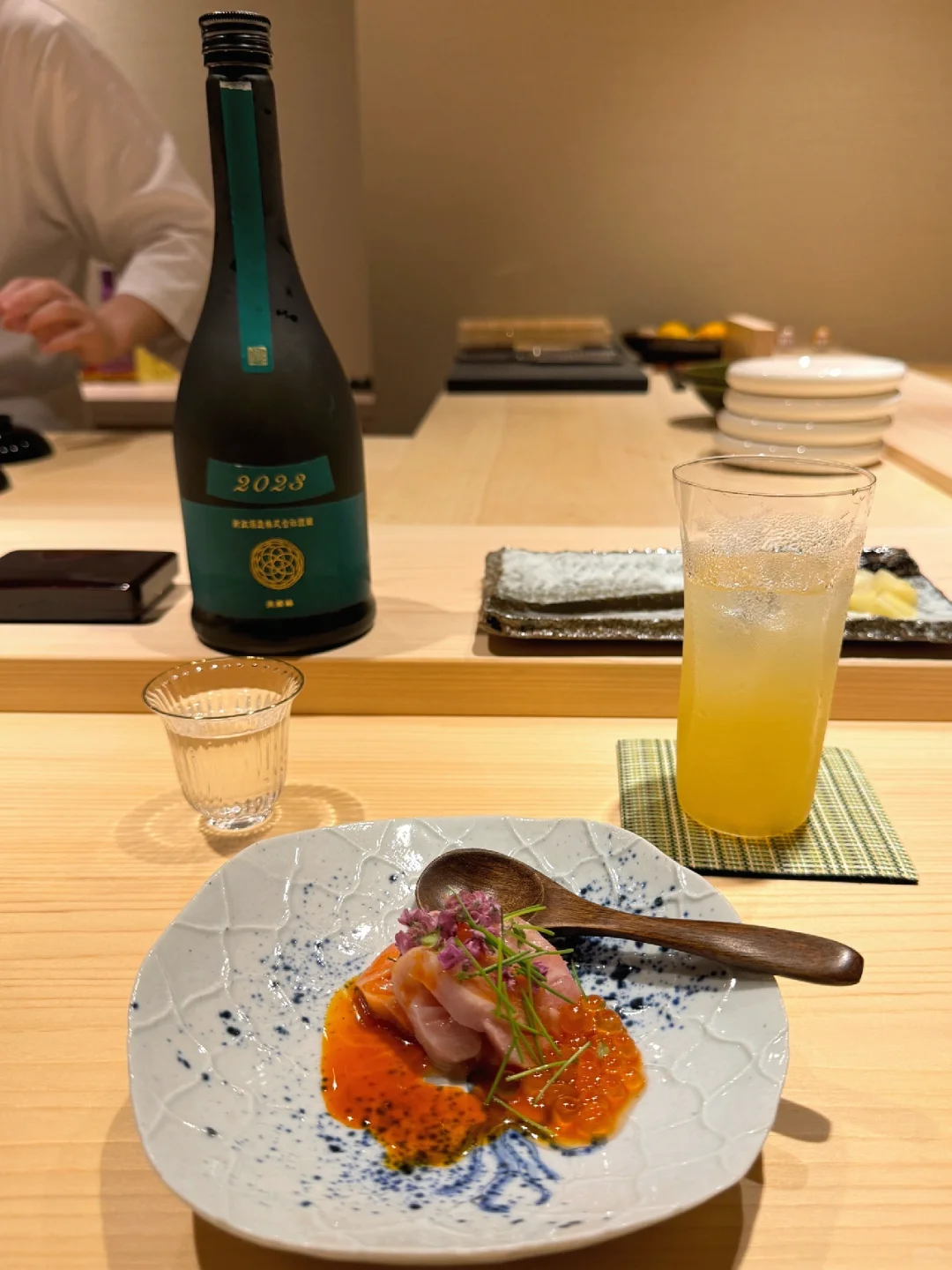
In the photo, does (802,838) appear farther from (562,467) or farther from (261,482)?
(562,467)

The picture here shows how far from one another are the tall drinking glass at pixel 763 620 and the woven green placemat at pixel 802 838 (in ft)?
0.07

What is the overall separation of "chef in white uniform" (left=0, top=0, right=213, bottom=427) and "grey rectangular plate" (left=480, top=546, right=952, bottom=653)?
1.49 metres

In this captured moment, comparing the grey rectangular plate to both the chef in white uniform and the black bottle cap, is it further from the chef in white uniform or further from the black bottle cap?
the chef in white uniform

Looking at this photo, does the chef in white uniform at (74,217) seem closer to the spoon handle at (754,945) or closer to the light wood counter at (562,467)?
the light wood counter at (562,467)

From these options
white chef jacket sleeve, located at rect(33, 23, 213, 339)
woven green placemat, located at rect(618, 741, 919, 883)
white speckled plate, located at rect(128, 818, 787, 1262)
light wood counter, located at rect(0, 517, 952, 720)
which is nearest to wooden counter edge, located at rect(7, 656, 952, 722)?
light wood counter, located at rect(0, 517, 952, 720)

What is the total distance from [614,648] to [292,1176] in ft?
2.21

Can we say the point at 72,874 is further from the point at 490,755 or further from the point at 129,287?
the point at 129,287

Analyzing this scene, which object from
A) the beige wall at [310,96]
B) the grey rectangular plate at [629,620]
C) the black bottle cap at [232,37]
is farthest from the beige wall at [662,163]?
the black bottle cap at [232,37]

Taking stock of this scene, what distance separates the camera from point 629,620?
3.49 ft

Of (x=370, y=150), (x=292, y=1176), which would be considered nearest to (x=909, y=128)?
(x=370, y=150)

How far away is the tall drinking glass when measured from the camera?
0.73 metres

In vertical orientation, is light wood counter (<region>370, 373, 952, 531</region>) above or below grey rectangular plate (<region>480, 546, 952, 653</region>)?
below

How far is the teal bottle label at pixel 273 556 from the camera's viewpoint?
100cm

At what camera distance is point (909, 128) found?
3562mm
